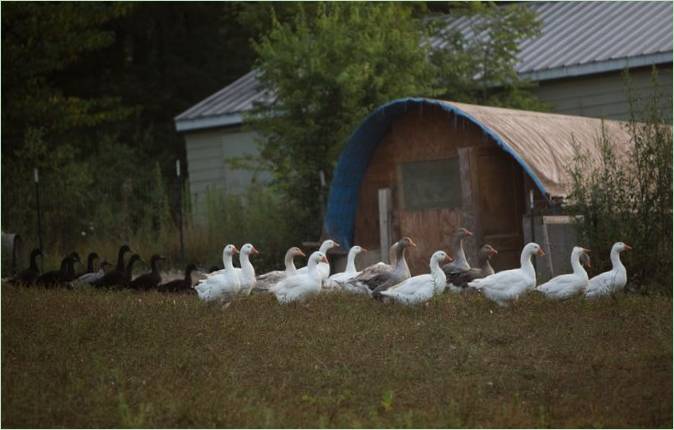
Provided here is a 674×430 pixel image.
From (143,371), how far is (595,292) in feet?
19.9

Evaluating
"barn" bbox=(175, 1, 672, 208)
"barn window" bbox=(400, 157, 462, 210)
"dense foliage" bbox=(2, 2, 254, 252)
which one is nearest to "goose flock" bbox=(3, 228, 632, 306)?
"barn window" bbox=(400, 157, 462, 210)

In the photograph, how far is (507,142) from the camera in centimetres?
1838

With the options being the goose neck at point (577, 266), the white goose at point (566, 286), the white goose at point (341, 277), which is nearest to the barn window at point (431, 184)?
the white goose at point (341, 277)

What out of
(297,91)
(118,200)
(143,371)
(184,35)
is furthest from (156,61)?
(143,371)

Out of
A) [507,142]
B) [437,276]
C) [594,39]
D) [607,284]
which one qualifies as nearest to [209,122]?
[594,39]

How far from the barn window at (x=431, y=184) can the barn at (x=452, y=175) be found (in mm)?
18

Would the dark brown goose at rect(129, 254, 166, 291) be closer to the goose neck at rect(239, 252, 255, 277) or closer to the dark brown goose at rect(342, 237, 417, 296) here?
the goose neck at rect(239, 252, 255, 277)

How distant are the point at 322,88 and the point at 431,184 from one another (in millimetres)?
3455

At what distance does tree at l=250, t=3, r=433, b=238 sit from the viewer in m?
22.3

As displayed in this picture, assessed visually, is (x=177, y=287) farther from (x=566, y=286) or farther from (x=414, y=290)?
(x=566, y=286)

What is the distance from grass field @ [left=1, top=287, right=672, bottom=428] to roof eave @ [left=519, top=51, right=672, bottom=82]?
10466 millimetres

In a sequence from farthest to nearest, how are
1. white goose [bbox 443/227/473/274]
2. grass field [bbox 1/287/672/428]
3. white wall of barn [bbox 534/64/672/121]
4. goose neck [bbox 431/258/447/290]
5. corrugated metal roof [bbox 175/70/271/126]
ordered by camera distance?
corrugated metal roof [bbox 175/70/271/126] → white wall of barn [bbox 534/64/672/121] → white goose [bbox 443/227/473/274] → goose neck [bbox 431/258/447/290] → grass field [bbox 1/287/672/428]

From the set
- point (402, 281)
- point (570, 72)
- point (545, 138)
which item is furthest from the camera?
point (570, 72)

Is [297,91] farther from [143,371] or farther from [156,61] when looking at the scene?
[156,61]
